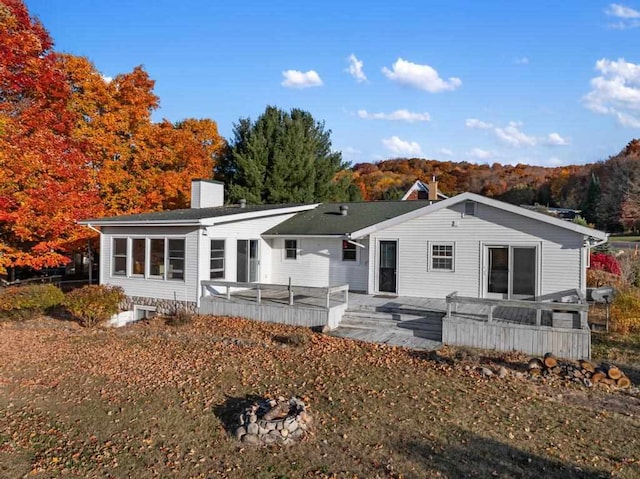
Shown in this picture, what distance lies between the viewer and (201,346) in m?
11.1

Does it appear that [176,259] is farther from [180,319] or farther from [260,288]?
[260,288]

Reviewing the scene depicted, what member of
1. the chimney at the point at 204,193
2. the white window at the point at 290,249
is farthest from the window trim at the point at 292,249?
the chimney at the point at 204,193

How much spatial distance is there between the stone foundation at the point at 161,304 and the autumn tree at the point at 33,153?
3.51 m

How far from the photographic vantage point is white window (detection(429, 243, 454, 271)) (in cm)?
1459

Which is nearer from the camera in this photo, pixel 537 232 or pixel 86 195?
pixel 537 232

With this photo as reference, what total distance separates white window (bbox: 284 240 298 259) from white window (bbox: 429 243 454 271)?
18.6ft

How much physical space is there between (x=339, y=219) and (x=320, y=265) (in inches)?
88.7

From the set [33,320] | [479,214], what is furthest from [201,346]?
[479,214]

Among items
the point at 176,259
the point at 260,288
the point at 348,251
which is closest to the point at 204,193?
the point at 176,259

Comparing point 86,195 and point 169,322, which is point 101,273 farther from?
point 169,322

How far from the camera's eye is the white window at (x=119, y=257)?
1625 cm

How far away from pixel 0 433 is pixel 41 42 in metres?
14.8

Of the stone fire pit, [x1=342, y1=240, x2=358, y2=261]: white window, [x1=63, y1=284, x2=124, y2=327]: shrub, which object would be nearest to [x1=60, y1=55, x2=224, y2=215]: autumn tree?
[x1=63, y1=284, x2=124, y2=327]: shrub

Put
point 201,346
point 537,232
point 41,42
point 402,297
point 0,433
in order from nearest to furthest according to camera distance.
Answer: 1. point 0,433
2. point 201,346
3. point 537,232
4. point 402,297
5. point 41,42
